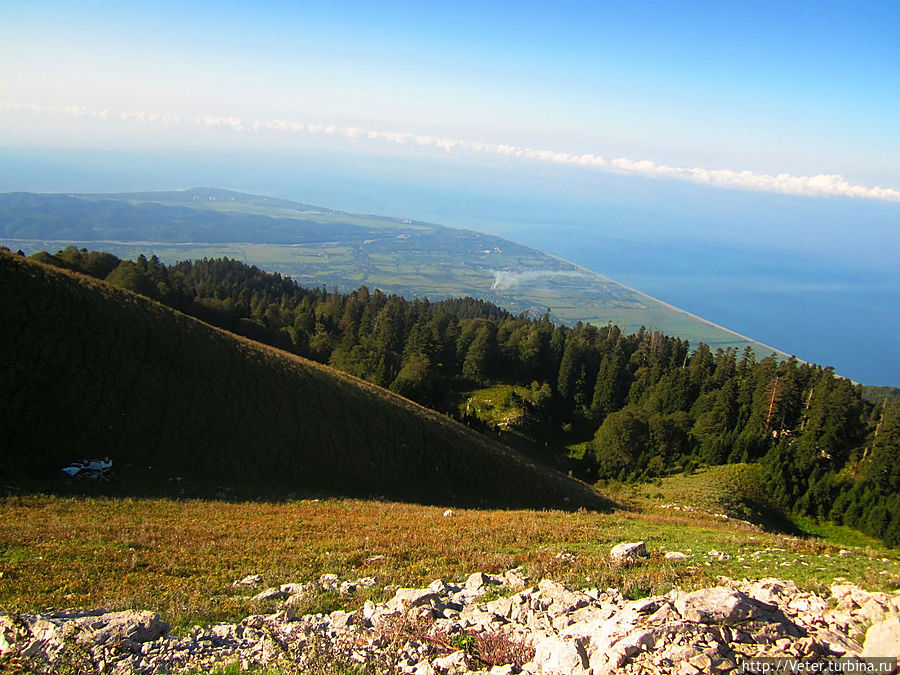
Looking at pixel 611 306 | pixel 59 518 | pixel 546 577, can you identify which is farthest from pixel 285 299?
pixel 611 306

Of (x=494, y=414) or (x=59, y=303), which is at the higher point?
(x=59, y=303)

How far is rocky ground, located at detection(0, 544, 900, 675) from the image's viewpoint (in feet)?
18.8

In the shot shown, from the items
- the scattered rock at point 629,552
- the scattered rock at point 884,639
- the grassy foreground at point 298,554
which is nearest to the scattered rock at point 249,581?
the grassy foreground at point 298,554

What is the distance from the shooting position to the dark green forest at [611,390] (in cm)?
4150

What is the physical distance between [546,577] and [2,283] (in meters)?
28.4

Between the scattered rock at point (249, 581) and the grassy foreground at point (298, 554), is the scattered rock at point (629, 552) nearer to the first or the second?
the grassy foreground at point (298, 554)

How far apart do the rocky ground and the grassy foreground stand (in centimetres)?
87

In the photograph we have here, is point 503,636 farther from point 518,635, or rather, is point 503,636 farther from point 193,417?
point 193,417

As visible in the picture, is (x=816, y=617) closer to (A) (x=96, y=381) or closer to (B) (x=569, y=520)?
(B) (x=569, y=520)

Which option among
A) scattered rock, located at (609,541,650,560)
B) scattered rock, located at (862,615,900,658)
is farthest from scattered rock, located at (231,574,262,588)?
scattered rock, located at (862,615,900,658)

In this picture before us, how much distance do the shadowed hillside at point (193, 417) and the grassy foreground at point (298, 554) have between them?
483cm

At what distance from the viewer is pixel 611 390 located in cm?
6925

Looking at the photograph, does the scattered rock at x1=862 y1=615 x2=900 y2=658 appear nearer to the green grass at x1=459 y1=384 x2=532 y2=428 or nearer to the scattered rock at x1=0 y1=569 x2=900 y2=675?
the scattered rock at x1=0 y1=569 x2=900 y2=675

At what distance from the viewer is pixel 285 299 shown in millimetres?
96188
